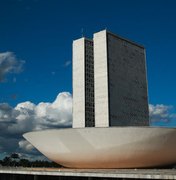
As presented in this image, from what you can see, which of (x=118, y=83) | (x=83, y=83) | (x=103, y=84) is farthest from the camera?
(x=118, y=83)

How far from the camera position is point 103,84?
59.1 m

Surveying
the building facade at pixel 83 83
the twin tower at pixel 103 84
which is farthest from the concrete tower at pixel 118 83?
the building facade at pixel 83 83

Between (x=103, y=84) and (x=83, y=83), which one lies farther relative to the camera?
(x=83, y=83)

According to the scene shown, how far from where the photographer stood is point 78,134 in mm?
28359

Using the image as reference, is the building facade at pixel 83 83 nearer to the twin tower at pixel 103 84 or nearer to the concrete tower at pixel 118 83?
the twin tower at pixel 103 84

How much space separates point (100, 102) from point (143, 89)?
1340cm

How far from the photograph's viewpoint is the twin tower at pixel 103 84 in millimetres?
58469

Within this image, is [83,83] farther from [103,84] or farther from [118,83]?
[118,83]

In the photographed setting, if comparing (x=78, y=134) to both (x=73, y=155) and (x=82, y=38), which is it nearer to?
(x=73, y=155)

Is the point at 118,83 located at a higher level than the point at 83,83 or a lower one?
higher

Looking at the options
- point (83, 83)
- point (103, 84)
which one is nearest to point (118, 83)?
point (103, 84)

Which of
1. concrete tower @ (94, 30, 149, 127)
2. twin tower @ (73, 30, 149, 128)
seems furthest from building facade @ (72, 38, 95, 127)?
concrete tower @ (94, 30, 149, 127)

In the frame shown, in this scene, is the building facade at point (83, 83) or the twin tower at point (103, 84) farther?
the building facade at point (83, 83)

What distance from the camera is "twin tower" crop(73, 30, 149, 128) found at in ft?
192
